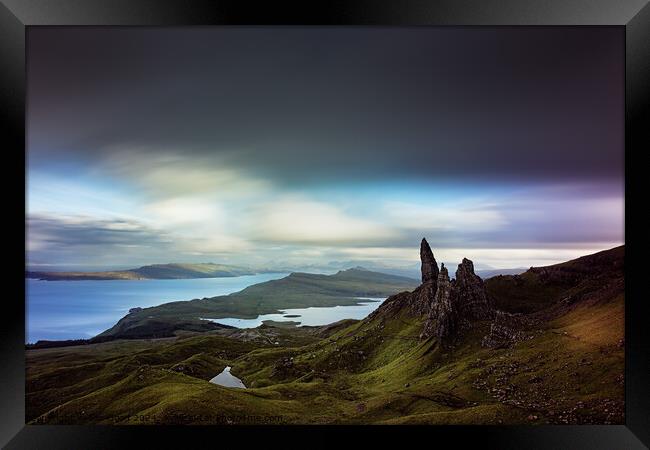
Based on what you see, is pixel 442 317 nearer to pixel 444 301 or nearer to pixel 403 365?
pixel 444 301

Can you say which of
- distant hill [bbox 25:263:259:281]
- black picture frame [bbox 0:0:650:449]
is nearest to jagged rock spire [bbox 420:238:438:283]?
black picture frame [bbox 0:0:650:449]

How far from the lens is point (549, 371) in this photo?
9.91 metres

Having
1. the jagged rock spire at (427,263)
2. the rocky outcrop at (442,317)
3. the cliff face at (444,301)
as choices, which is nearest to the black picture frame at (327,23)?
the cliff face at (444,301)

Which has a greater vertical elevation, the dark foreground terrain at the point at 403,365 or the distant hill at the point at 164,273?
the distant hill at the point at 164,273

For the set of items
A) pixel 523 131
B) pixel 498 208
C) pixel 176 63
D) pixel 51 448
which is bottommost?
pixel 51 448

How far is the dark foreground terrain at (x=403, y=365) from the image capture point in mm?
9711

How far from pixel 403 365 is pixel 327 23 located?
10.4 metres

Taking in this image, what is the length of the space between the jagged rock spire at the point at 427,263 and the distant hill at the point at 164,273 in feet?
17.6

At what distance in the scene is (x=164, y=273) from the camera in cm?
1020

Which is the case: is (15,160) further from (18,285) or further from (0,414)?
(0,414)

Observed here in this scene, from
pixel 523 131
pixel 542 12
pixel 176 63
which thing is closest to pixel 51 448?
pixel 176 63

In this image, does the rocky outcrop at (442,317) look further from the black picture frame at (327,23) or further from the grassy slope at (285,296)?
the black picture frame at (327,23)

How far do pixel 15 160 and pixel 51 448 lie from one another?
7.20 meters

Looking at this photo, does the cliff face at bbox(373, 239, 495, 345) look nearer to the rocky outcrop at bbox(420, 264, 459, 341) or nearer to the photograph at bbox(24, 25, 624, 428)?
the rocky outcrop at bbox(420, 264, 459, 341)
